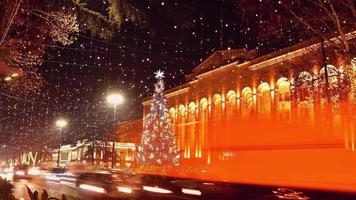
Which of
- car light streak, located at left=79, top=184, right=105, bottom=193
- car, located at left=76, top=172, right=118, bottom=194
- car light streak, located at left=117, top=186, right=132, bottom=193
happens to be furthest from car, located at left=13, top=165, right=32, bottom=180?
car light streak, located at left=117, top=186, right=132, bottom=193

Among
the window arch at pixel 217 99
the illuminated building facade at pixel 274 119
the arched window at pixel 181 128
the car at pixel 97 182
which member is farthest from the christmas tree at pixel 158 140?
the car at pixel 97 182

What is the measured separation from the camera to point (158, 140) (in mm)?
39281

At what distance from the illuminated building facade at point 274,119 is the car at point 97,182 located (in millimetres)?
3573

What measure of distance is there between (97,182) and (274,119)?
10585mm

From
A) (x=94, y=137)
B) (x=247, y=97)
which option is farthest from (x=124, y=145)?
(x=247, y=97)

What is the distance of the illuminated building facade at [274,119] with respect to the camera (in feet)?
25.2

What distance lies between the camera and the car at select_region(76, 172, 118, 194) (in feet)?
56.4

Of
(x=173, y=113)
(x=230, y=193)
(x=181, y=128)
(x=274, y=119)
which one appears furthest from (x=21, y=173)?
(x=230, y=193)

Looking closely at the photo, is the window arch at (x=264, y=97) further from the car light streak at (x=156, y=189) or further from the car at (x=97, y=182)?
the car light streak at (x=156, y=189)

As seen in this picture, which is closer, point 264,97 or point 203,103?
point 264,97

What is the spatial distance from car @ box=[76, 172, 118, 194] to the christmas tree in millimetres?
18580

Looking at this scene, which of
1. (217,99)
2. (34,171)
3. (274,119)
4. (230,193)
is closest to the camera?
(230,193)

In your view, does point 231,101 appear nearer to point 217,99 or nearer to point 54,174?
point 217,99

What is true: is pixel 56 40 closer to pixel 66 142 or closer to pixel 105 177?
pixel 105 177
